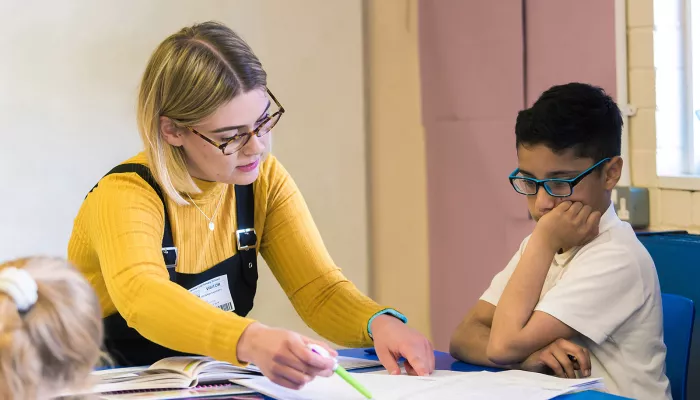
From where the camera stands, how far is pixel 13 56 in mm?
2732

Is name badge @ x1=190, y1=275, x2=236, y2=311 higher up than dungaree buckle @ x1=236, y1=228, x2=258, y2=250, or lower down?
lower down

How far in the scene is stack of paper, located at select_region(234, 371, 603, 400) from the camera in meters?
1.20

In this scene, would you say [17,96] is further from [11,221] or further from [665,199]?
[665,199]

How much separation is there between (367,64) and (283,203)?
1.66 meters

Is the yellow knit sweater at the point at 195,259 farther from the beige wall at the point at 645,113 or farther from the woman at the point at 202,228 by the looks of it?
the beige wall at the point at 645,113

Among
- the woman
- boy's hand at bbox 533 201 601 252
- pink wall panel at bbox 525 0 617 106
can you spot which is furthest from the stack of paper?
pink wall panel at bbox 525 0 617 106

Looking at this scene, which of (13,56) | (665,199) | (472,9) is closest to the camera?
(665,199)

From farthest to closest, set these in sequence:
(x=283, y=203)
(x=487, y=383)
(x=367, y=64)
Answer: (x=367, y=64) < (x=283, y=203) < (x=487, y=383)

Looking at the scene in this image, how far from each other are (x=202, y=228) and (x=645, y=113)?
4.44ft

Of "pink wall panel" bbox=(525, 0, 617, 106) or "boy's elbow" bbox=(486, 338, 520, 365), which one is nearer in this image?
"boy's elbow" bbox=(486, 338, 520, 365)

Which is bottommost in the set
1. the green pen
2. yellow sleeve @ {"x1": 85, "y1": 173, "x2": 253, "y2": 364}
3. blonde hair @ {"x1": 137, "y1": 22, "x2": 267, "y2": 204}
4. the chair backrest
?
the chair backrest

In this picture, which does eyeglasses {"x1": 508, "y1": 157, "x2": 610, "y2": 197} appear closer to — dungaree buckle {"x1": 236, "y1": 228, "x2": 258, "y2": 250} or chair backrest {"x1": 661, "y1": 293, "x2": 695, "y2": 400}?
chair backrest {"x1": 661, "y1": 293, "x2": 695, "y2": 400}

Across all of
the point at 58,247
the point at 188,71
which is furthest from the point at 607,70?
the point at 58,247

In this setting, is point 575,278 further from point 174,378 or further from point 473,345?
point 174,378
